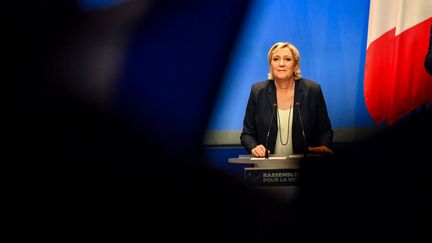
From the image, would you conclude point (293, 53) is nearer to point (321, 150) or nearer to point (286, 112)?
point (286, 112)

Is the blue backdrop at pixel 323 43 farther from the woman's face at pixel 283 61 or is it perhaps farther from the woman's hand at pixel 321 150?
the woman's hand at pixel 321 150

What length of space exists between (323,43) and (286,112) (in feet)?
2.08

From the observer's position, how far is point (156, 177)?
→ 4.34m

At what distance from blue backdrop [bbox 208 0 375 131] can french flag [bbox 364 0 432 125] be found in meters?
0.07

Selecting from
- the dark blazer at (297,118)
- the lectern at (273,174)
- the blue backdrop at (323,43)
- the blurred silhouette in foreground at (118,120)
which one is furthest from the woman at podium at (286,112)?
the lectern at (273,174)

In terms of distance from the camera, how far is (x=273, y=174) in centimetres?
333

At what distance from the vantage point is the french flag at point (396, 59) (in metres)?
4.02

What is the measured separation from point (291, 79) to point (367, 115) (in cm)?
64

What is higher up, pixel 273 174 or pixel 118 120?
pixel 118 120

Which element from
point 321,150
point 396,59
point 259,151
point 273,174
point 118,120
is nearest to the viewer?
point 273,174

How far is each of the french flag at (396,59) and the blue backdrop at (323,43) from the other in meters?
0.07

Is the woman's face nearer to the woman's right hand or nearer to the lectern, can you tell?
the woman's right hand

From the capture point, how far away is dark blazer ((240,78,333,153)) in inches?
155

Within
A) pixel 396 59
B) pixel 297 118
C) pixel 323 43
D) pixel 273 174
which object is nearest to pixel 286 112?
pixel 297 118
